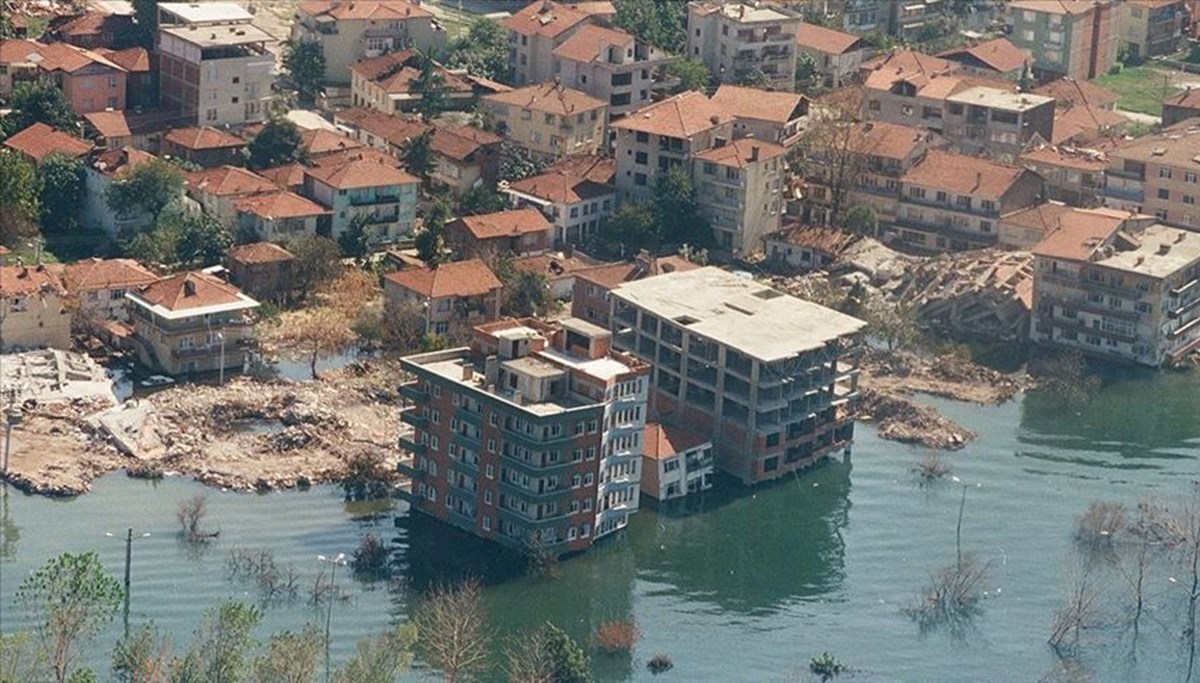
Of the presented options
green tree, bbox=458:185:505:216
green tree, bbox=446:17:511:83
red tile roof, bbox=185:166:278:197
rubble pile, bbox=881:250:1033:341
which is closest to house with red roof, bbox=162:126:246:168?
red tile roof, bbox=185:166:278:197

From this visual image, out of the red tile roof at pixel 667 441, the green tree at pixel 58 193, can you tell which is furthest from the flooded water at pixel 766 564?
the green tree at pixel 58 193

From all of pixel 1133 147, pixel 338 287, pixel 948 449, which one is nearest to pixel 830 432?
pixel 948 449

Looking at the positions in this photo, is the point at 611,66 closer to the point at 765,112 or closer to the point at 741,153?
the point at 765,112

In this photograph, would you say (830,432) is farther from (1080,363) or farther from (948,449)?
(1080,363)

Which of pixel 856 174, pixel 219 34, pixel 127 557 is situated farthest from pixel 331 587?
pixel 219 34

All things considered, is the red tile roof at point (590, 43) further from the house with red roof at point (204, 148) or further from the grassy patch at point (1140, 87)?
the grassy patch at point (1140, 87)
